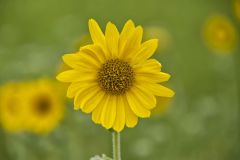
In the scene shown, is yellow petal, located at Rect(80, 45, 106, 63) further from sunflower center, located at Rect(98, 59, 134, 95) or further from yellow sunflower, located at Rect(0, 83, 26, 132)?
yellow sunflower, located at Rect(0, 83, 26, 132)

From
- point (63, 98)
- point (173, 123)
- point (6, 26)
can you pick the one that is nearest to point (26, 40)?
point (6, 26)

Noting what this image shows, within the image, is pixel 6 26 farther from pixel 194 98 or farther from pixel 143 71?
pixel 143 71

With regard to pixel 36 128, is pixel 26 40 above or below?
above

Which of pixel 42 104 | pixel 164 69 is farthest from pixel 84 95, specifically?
pixel 164 69

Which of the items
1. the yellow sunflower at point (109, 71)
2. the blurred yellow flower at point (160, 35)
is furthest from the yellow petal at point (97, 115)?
the blurred yellow flower at point (160, 35)

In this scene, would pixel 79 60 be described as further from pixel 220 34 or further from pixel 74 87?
pixel 220 34

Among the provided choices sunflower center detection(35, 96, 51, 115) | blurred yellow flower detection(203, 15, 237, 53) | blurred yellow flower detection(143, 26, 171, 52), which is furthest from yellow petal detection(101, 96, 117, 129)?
blurred yellow flower detection(203, 15, 237, 53)

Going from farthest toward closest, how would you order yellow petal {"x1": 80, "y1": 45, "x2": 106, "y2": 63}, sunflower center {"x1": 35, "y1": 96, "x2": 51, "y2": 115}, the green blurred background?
the green blurred background → sunflower center {"x1": 35, "y1": 96, "x2": 51, "y2": 115} → yellow petal {"x1": 80, "y1": 45, "x2": 106, "y2": 63}
